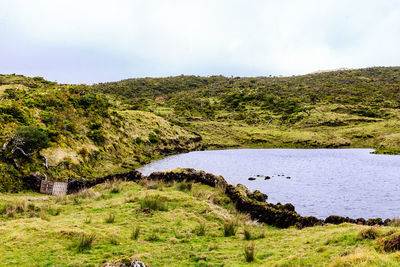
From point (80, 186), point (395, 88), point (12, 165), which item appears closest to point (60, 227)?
point (80, 186)

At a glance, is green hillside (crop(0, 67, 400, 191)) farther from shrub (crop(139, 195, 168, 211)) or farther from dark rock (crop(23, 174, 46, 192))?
shrub (crop(139, 195, 168, 211))

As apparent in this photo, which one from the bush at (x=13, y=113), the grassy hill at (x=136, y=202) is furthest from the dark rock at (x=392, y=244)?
the bush at (x=13, y=113)

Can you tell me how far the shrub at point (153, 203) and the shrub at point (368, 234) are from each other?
30.4ft

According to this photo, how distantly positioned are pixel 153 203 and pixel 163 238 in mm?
4297

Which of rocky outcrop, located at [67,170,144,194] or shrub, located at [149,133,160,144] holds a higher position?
shrub, located at [149,133,160,144]

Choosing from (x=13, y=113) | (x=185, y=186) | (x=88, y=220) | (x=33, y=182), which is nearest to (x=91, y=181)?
(x=33, y=182)

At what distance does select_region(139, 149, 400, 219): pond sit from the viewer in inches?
762

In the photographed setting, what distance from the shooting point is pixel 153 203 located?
1458 cm

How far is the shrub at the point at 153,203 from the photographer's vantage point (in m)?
14.3

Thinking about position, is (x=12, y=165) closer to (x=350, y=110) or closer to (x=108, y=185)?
(x=108, y=185)

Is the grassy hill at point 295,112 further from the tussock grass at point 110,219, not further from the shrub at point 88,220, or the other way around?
the shrub at point 88,220

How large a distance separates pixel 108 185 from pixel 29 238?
11.0m

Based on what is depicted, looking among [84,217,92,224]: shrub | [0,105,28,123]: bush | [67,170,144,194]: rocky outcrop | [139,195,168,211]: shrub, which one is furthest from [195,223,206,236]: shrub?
[0,105,28,123]: bush

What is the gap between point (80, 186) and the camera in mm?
20891
